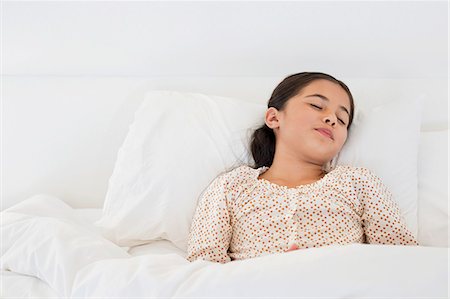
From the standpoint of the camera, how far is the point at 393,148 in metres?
1.32

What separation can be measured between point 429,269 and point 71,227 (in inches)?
26.6

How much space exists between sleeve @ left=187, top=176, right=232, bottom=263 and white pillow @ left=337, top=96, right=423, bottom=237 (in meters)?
0.35

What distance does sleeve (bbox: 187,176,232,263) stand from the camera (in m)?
1.14

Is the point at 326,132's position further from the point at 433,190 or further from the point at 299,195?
the point at 433,190

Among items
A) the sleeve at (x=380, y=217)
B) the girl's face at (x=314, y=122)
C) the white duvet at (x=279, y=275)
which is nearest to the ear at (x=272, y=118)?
the girl's face at (x=314, y=122)

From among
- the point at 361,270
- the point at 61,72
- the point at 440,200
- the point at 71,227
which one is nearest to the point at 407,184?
the point at 440,200

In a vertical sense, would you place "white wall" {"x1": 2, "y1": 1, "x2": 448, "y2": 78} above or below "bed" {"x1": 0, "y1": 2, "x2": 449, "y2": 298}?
above

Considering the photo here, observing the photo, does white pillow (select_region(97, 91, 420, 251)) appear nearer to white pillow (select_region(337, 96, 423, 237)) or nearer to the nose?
white pillow (select_region(337, 96, 423, 237))

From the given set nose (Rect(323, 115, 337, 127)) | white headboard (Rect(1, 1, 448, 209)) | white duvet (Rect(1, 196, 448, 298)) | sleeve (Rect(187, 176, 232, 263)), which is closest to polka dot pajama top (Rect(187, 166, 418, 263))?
sleeve (Rect(187, 176, 232, 263))

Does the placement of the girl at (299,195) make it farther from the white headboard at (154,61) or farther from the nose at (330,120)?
the white headboard at (154,61)

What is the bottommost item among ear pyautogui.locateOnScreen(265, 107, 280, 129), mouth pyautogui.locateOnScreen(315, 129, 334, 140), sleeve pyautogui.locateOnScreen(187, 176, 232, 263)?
sleeve pyautogui.locateOnScreen(187, 176, 232, 263)

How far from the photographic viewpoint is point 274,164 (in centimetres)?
136

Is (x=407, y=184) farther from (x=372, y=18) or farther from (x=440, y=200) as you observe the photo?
(x=372, y=18)

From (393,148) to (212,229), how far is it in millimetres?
507
